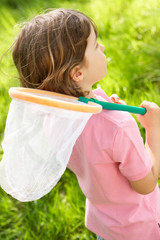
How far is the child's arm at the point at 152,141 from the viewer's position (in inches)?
40.0

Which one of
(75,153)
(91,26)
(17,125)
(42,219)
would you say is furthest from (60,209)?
(91,26)

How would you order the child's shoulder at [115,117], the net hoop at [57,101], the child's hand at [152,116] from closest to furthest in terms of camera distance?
the net hoop at [57,101] < the child's shoulder at [115,117] < the child's hand at [152,116]

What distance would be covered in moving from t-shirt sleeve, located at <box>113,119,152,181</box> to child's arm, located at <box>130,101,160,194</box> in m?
0.04

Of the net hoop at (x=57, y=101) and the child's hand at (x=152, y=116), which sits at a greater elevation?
the net hoop at (x=57, y=101)

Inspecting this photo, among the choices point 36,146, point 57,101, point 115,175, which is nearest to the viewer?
point 57,101

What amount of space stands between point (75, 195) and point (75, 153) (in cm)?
80

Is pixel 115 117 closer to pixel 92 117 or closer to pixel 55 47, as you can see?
pixel 92 117

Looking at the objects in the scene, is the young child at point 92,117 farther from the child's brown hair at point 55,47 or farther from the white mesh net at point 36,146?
the white mesh net at point 36,146

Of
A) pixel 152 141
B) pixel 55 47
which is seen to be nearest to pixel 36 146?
pixel 55 47

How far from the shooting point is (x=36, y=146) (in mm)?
912

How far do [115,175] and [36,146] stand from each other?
0.97ft

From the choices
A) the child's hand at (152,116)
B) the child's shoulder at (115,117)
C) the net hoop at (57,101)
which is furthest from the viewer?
the child's hand at (152,116)

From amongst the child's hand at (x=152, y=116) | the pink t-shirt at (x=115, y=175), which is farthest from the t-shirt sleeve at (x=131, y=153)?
the child's hand at (x=152, y=116)

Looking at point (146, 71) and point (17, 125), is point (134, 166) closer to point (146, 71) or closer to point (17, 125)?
point (17, 125)
